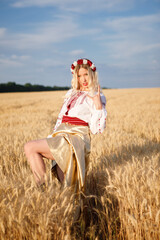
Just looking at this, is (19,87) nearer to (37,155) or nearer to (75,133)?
(75,133)

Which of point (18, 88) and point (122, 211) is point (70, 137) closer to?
point (122, 211)

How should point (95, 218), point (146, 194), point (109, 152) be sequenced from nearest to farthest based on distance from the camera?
point (146, 194)
point (95, 218)
point (109, 152)

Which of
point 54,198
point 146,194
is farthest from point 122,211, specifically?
point 54,198

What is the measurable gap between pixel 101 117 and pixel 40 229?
1358mm

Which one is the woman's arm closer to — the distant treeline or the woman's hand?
the woman's hand

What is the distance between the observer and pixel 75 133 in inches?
84.1

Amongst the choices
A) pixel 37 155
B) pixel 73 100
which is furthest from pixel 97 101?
pixel 37 155

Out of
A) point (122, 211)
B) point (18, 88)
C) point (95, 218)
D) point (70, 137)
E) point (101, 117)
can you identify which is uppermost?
point (18, 88)

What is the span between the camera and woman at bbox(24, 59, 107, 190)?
6.16 feet

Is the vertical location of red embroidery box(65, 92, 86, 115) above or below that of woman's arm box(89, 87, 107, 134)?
above

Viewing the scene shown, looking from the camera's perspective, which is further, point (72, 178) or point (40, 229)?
point (72, 178)

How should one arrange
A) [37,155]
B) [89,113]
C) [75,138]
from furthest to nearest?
1. [89,113]
2. [75,138]
3. [37,155]

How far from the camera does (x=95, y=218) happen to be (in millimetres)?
2168

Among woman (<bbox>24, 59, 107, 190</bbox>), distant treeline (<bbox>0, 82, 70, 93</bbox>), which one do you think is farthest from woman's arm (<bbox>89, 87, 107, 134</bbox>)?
distant treeline (<bbox>0, 82, 70, 93</bbox>)
